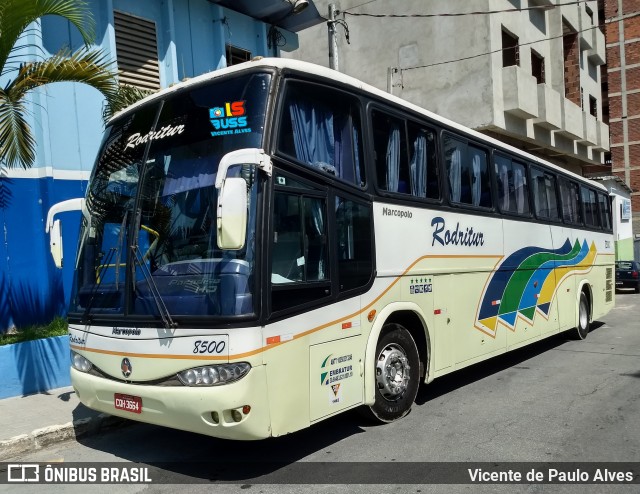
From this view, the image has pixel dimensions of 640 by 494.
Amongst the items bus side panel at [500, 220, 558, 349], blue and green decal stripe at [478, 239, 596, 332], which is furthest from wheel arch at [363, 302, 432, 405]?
bus side panel at [500, 220, 558, 349]

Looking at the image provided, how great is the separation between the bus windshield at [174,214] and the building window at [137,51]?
5.50m

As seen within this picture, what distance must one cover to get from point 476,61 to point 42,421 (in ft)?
57.6

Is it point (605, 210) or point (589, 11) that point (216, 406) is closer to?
point (605, 210)

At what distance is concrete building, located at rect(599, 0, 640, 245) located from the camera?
41688 mm

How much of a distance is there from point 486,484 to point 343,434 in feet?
5.70

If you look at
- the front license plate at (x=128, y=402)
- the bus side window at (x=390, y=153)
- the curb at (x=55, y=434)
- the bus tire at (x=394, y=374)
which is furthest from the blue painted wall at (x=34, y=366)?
the bus side window at (x=390, y=153)

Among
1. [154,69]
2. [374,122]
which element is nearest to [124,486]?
[374,122]

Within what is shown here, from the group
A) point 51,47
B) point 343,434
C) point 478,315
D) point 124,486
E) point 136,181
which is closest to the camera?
point 124,486

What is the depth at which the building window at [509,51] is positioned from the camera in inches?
832

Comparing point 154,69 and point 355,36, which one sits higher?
point 355,36

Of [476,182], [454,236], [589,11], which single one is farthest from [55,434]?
[589,11]

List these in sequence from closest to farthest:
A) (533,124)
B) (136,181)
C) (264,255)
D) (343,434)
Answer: (264,255) → (136,181) → (343,434) → (533,124)

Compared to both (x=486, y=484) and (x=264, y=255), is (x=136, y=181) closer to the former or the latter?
(x=264, y=255)

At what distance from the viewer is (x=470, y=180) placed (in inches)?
311
